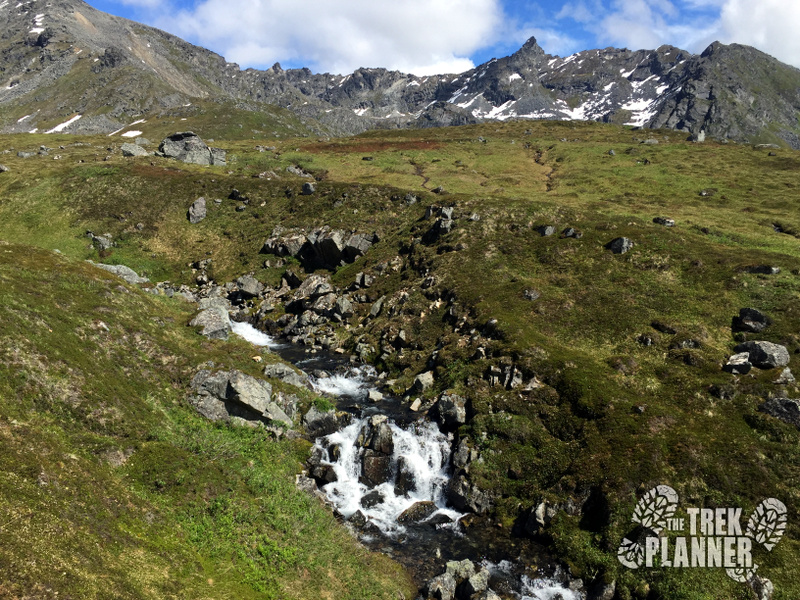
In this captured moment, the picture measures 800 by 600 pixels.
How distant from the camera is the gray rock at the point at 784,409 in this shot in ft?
90.1

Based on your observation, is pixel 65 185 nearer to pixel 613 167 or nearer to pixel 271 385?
pixel 271 385

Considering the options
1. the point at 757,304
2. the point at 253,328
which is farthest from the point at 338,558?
the point at 757,304

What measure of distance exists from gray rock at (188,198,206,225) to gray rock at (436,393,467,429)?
6493 centimetres

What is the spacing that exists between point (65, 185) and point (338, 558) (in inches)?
3636

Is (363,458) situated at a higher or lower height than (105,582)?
lower

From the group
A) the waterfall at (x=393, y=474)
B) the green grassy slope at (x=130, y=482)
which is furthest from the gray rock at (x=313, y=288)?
the waterfall at (x=393, y=474)

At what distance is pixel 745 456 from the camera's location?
1014 inches

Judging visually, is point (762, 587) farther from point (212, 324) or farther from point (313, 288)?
point (313, 288)

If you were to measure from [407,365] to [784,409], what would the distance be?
29441mm

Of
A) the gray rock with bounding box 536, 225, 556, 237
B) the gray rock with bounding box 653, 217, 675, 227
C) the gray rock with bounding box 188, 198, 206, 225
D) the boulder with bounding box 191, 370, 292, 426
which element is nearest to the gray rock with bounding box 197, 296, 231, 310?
the boulder with bounding box 191, 370, 292, 426

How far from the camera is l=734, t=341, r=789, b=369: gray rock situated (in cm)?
3231

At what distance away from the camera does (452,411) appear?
33.3 metres

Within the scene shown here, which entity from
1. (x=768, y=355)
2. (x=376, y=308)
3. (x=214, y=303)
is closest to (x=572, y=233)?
(x=768, y=355)

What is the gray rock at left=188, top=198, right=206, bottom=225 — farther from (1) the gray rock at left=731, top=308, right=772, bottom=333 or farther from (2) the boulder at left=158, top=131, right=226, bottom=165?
(1) the gray rock at left=731, top=308, right=772, bottom=333
